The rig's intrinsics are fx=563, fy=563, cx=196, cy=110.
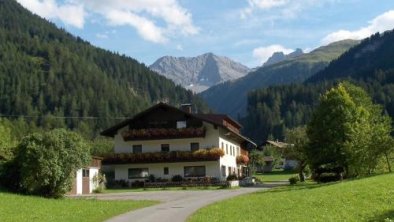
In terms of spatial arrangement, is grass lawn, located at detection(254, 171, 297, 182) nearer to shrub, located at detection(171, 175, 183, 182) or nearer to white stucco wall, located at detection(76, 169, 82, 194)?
shrub, located at detection(171, 175, 183, 182)

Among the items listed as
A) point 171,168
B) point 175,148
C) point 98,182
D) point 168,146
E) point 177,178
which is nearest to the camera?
point 98,182

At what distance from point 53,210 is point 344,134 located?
3327 centimetres

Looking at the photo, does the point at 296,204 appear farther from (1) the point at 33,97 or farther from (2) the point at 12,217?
(1) the point at 33,97

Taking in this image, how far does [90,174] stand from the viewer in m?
55.1

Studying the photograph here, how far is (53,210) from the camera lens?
28.6 metres

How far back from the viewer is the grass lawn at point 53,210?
25128mm

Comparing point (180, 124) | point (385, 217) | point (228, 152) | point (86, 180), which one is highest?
point (180, 124)

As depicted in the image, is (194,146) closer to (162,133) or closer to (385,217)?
(162,133)

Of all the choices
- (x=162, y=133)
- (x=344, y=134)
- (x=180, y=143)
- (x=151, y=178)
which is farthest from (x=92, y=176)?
(x=344, y=134)

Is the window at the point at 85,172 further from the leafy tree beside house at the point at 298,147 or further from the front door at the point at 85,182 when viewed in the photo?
the leafy tree beside house at the point at 298,147

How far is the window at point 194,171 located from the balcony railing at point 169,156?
5.37 feet

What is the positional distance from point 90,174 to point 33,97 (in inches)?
5996

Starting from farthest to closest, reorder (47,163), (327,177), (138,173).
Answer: (138,173) → (327,177) → (47,163)

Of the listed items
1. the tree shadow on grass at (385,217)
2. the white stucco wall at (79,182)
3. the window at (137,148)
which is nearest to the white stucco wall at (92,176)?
the white stucco wall at (79,182)
